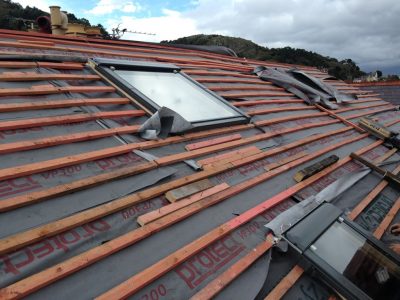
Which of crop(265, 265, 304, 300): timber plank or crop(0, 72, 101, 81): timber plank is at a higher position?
crop(0, 72, 101, 81): timber plank

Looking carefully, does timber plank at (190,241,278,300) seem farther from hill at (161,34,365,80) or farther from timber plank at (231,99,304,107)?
hill at (161,34,365,80)

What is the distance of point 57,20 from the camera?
8.70 m

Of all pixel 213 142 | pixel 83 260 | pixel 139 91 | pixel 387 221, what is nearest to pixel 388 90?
pixel 387 221

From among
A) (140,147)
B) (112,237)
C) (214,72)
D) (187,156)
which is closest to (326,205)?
(187,156)

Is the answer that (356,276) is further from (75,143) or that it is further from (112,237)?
(75,143)

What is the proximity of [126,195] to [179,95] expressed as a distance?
225 cm

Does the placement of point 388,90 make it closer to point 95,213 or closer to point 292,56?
point 95,213

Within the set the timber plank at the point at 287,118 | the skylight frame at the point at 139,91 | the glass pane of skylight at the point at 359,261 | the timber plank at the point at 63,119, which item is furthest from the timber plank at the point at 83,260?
the timber plank at the point at 287,118

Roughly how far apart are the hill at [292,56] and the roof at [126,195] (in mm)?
31883

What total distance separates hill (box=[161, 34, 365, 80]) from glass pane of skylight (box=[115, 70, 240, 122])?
102 feet

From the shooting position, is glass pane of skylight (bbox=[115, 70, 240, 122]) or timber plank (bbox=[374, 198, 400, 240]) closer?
timber plank (bbox=[374, 198, 400, 240])

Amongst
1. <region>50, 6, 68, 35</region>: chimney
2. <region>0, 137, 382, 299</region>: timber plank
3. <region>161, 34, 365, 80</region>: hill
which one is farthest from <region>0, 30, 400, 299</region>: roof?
<region>161, 34, 365, 80</region>: hill

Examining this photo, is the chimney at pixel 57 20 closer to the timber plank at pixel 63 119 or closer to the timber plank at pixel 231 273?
the timber plank at pixel 63 119

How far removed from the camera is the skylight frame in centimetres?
404
